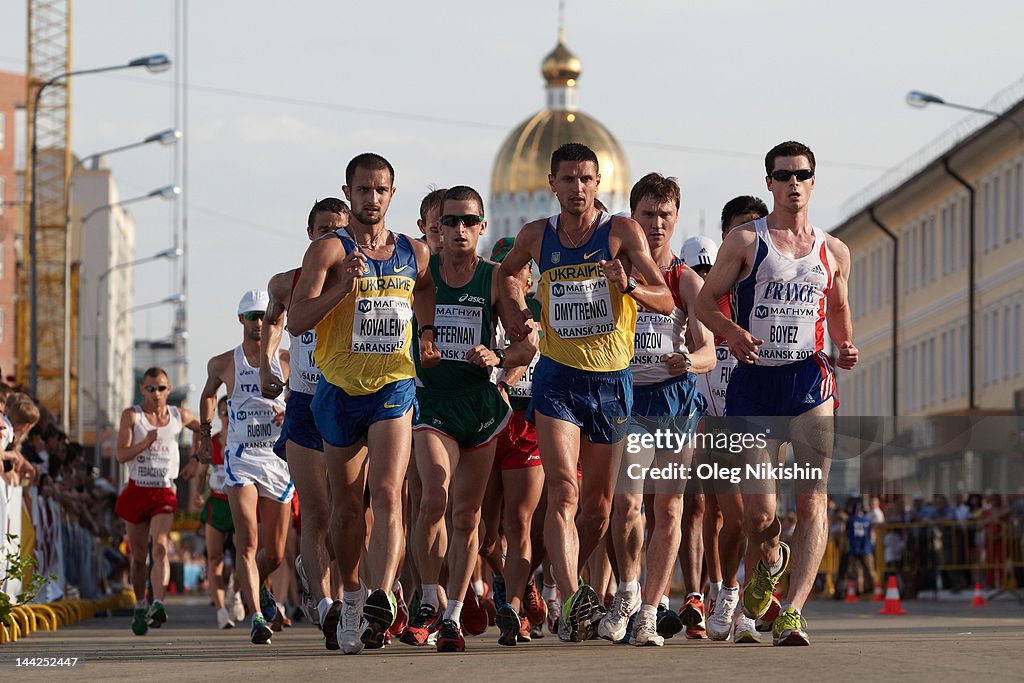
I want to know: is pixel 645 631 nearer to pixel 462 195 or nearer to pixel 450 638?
pixel 450 638

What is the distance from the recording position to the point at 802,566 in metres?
11.8

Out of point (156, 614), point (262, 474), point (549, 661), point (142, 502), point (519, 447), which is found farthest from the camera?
point (142, 502)

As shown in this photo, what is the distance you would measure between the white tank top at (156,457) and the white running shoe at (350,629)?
7.58 m

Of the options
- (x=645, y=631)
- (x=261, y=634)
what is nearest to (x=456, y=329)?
(x=645, y=631)

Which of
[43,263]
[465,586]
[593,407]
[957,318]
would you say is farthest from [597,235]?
[43,263]

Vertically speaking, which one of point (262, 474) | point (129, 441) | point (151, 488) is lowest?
point (151, 488)

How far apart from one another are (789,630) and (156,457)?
28.8 ft

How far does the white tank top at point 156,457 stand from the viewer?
19.2m

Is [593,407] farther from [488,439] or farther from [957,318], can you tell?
[957,318]

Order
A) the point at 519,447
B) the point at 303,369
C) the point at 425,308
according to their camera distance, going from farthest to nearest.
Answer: the point at 303,369, the point at 519,447, the point at 425,308

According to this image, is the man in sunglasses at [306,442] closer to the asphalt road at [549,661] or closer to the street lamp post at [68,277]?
the asphalt road at [549,661]

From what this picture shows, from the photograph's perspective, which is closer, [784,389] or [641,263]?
[784,389]

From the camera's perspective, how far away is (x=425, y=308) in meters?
12.5

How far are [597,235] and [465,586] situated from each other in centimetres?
190
